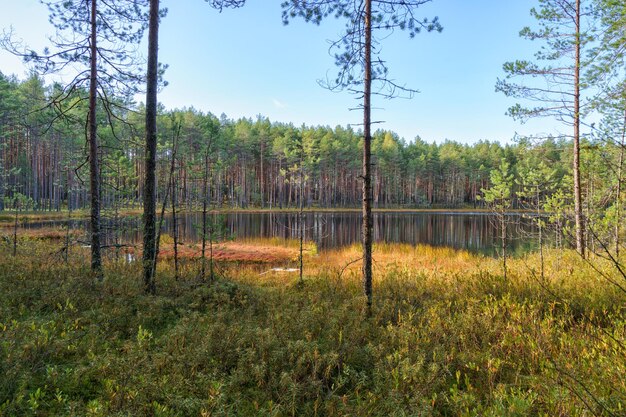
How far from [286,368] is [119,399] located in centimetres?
209

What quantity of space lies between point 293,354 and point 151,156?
20.3 ft

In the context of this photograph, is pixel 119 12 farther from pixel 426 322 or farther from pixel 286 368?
pixel 426 322

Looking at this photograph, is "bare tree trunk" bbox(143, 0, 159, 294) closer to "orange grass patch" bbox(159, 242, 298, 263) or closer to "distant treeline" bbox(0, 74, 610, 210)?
"orange grass patch" bbox(159, 242, 298, 263)

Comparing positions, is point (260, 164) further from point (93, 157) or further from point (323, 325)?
point (323, 325)

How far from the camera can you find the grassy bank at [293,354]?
12.0ft

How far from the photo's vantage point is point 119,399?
346 cm

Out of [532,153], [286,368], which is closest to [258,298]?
[286,368]

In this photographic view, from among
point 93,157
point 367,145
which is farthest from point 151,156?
point 367,145

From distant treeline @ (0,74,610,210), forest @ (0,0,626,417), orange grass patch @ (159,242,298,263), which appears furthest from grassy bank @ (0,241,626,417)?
distant treeline @ (0,74,610,210)

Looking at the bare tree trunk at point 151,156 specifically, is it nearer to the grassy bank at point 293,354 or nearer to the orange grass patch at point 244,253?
the grassy bank at point 293,354

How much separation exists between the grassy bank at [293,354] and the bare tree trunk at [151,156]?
2.41 feet

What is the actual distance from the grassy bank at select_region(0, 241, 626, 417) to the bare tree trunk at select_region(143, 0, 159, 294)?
736 mm

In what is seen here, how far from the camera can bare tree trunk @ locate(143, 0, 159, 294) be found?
809 centimetres

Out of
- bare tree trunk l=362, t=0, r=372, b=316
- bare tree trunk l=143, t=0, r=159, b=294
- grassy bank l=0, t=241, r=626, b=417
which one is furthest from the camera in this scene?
bare tree trunk l=143, t=0, r=159, b=294
